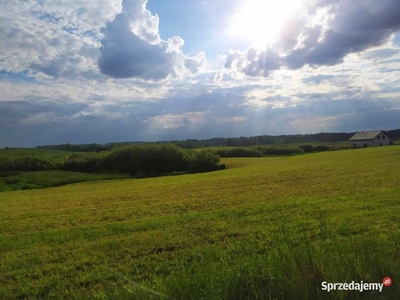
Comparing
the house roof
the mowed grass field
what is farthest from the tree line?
the mowed grass field

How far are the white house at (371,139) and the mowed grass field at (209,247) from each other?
89233 millimetres

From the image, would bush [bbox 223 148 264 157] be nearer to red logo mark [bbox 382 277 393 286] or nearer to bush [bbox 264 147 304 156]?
bush [bbox 264 147 304 156]

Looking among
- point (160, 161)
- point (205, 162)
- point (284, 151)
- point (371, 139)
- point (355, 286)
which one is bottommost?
point (205, 162)

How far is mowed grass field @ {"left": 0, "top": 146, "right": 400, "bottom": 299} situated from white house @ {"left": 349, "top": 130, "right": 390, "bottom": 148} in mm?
89233

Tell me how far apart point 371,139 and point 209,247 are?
104987 mm

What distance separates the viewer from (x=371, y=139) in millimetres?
100812

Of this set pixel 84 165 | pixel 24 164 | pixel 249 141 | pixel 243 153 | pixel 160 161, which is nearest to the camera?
pixel 160 161

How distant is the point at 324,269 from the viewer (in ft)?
12.9

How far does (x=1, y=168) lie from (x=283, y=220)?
81099mm

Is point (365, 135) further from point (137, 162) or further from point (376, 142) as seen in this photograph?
point (137, 162)

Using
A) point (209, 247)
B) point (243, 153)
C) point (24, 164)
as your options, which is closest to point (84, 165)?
point (24, 164)

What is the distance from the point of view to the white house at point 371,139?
101m

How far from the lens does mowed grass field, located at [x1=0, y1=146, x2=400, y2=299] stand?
386 cm

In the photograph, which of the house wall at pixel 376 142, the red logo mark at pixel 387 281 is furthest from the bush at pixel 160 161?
the red logo mark at pixel 387 281
